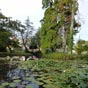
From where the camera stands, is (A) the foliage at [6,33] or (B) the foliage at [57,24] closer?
(B) the foliage at [57,24]

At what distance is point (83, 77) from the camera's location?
21.2 ft

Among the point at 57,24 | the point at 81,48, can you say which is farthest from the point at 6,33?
the point at 81,48

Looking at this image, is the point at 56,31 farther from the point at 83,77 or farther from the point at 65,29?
the point at 83,77

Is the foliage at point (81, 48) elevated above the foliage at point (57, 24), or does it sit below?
below

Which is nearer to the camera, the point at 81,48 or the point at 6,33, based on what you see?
the point at 81,48

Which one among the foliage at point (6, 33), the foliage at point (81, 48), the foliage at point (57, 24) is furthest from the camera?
the foliage at point (6, 33)

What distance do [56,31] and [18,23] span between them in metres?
14.3

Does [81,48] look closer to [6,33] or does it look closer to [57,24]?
[57,24]

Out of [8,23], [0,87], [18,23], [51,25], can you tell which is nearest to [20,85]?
[0,87]

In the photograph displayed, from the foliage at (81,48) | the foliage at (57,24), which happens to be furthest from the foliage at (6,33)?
the foliage at (81,48)

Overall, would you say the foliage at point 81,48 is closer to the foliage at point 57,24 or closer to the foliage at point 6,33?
the foliage at point 57,24

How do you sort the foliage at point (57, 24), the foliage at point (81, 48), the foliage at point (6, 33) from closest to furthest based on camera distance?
the foliage at point (57, 24) < the foliage at point (81, 48) < the foliage at point (6, 33)

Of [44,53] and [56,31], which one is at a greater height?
[56,31]

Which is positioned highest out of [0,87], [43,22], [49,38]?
[43,22]
